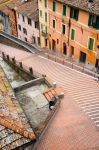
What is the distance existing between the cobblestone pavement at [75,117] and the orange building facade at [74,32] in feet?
17.3

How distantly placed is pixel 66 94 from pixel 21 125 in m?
11.6

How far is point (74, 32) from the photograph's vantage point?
110ft

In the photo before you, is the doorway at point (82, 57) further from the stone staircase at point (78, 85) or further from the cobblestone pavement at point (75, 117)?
the cobblestone pavement at point (75, 117)

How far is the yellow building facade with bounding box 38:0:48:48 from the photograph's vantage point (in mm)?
38381

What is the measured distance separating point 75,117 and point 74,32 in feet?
56.1

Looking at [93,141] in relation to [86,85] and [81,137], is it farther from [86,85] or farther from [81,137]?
[86,85]

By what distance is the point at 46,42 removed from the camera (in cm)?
4328

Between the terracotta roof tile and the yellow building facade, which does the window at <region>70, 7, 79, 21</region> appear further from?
the yellow building facade

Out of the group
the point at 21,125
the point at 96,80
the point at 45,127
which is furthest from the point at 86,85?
the point at 21,125

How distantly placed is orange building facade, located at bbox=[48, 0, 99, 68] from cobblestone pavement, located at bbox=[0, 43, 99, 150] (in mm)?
5259

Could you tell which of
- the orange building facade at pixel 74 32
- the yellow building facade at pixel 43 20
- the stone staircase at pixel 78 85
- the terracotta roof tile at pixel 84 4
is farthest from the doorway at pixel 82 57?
the yellow building facade at pixel 43 20

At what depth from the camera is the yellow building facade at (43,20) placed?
3838 cm

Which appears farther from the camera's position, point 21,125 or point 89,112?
point 89,112

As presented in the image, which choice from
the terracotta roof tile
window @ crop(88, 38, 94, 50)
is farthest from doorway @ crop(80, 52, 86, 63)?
the terracotta roof tile
